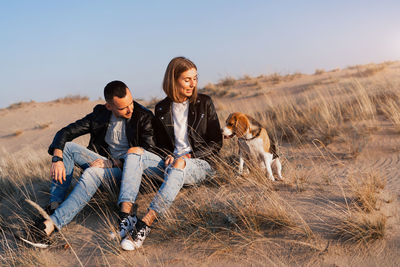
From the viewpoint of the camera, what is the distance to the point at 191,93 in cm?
390

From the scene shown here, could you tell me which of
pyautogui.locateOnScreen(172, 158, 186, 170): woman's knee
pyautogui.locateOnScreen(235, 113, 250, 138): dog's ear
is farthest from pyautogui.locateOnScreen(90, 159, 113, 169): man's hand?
pyautogui.locateOnScreen(235, 113, 250, 138): dog's ear

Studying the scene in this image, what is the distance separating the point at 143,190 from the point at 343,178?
8.98ft

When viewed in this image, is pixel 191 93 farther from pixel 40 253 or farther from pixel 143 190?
pixel 40 253

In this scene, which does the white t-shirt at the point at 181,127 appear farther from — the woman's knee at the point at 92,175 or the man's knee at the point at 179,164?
the woman's knee at the point at 92,175

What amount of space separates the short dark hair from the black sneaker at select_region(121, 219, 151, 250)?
1522 millimetres

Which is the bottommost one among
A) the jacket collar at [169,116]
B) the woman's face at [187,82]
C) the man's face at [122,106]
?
the jacket collar at [169,116]

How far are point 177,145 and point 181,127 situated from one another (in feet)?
0.81

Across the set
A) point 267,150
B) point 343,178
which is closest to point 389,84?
point 343,178

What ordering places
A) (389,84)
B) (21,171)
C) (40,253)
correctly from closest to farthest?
(40,253), (21,171), (389,84)

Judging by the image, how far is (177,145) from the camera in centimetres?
404

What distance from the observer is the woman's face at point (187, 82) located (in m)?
3.71

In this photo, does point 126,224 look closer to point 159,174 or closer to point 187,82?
point 159,174

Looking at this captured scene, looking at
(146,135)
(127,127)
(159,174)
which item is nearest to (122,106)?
(127,127)

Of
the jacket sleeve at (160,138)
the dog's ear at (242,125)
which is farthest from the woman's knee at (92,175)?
the dog's ear at (242,125)
